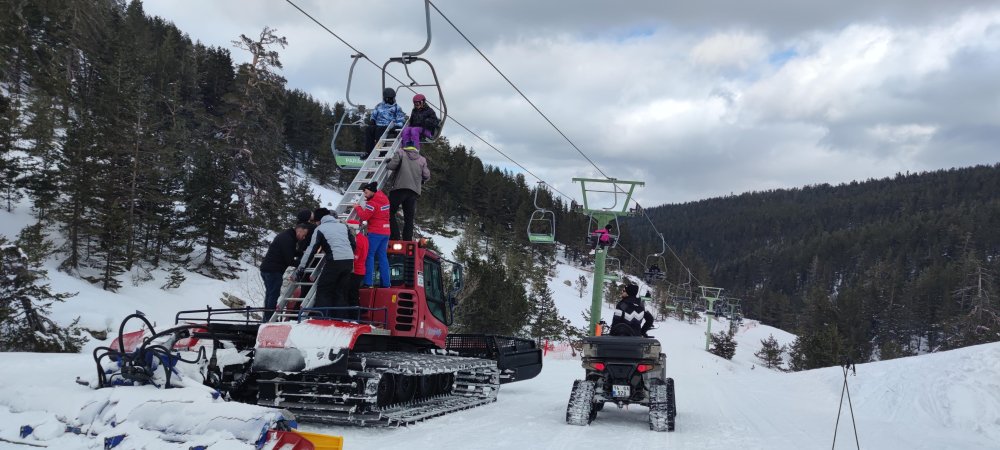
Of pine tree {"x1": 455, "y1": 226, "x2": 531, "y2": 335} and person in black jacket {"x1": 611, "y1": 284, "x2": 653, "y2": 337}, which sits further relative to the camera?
pine tree {"x1": 455, "y1": 226, "x2": 531, "y2": 335}

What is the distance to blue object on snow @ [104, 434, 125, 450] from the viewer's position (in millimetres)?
5062

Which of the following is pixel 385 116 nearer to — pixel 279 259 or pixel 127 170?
pixel 279 259

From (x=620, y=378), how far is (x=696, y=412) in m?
2.95

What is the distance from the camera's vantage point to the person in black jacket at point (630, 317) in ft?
34.0

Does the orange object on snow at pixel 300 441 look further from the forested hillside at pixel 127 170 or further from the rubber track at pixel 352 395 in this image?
the forested hillside at pixel 127 170

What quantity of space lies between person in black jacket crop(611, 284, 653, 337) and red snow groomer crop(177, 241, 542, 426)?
97.0 inches

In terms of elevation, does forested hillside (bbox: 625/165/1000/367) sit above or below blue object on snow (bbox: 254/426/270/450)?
above

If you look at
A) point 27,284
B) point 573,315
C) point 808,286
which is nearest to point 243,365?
point 27,284

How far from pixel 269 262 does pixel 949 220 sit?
7139 inches

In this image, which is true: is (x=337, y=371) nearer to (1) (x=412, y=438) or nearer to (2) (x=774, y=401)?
(1) (x=412, y=438)

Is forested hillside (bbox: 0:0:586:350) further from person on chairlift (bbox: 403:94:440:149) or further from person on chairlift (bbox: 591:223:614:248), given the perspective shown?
person on chairlift (bbox: 403:94:440:149)

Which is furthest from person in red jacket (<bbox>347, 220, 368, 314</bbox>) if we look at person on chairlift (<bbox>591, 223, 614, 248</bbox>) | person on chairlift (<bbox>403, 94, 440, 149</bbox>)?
person on chairlift (<bbox>591, 223, 614, 248</bbox>)

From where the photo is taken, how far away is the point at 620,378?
30.9 ft

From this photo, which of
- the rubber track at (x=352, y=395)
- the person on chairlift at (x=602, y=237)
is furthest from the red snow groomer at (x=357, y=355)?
the person on chairlift at (x=602, y=237)
